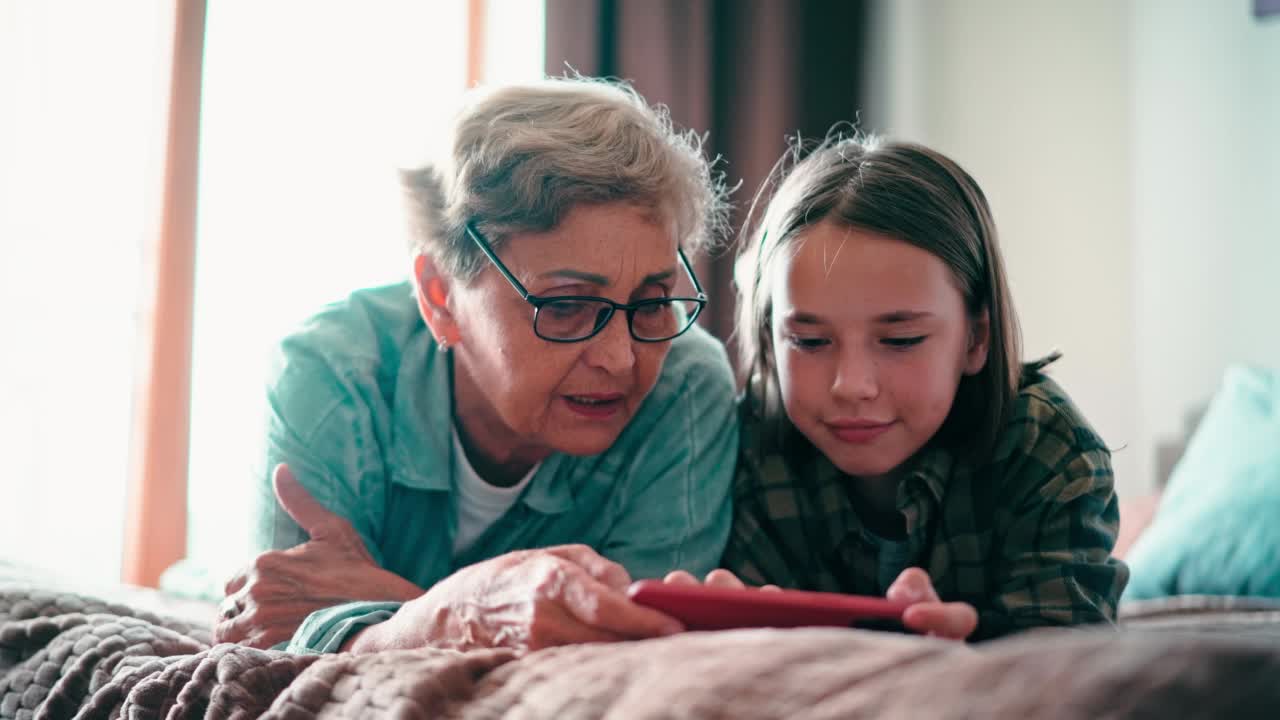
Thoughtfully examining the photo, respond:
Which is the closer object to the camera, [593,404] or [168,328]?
[593,404]

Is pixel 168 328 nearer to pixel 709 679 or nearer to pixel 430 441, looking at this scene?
pixel 430 441

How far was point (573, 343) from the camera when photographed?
1396 millimetres

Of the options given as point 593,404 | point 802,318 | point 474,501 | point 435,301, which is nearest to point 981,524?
point 802,318

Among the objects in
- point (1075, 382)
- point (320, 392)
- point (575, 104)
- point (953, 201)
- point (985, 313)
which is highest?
point (575, 104)

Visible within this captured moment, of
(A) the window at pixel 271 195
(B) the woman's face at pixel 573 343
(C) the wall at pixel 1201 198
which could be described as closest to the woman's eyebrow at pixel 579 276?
(B) the woman's face at pixel 573 343

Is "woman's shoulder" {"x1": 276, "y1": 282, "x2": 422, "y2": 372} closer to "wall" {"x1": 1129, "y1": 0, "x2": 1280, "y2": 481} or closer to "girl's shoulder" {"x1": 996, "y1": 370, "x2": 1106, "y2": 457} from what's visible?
"girl's shoulder" {"x1": 996, "y1": 370, "x2": 1106, "y2": 457}

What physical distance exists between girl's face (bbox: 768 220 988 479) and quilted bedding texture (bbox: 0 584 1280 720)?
0.78 m

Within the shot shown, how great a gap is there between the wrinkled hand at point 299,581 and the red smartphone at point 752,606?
22.8 inches

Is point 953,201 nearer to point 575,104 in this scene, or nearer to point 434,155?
point 575,104

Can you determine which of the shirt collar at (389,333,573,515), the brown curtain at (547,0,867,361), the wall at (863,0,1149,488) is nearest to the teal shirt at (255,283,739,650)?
the shirt collar at (389,333,573,515)

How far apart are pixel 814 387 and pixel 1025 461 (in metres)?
0.28

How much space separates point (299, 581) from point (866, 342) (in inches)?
28.0

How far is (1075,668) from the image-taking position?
42 cm

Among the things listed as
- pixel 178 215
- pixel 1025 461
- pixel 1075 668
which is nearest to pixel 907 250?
pixel 1025 461
